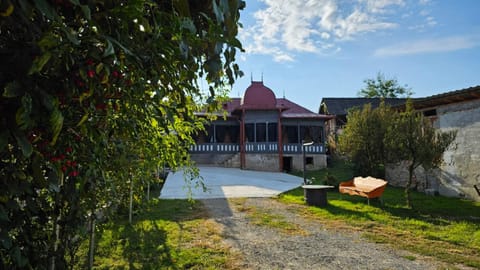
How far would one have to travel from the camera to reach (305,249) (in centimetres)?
484

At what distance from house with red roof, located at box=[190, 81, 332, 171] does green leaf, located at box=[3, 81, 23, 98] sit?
56.9 ft

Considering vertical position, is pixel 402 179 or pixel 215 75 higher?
pixel 215 75

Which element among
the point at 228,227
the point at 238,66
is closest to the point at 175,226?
the point at 228,227

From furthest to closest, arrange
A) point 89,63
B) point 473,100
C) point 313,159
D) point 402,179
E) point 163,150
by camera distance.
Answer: point 313,159 → point 402,179 → point 473,100 → point 163,150 → point 89,63

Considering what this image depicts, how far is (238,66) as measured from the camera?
1407 mm

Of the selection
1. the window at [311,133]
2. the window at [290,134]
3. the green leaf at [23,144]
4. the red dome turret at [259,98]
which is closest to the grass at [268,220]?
the green leaf at [23,144]

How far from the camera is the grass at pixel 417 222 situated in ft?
16.1

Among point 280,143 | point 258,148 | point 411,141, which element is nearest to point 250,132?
point 258,148

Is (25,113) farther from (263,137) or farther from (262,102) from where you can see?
(262,102)

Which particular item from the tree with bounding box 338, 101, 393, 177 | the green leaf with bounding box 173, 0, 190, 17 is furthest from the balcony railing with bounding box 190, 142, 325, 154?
the green leaf with bounding box 173, 0, 190, 17

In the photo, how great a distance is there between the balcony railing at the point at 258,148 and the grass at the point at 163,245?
11749 mm

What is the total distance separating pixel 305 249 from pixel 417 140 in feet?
15.4

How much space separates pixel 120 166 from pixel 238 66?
139cm

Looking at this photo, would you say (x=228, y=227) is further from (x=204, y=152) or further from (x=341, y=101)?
(x=341, y=101)
